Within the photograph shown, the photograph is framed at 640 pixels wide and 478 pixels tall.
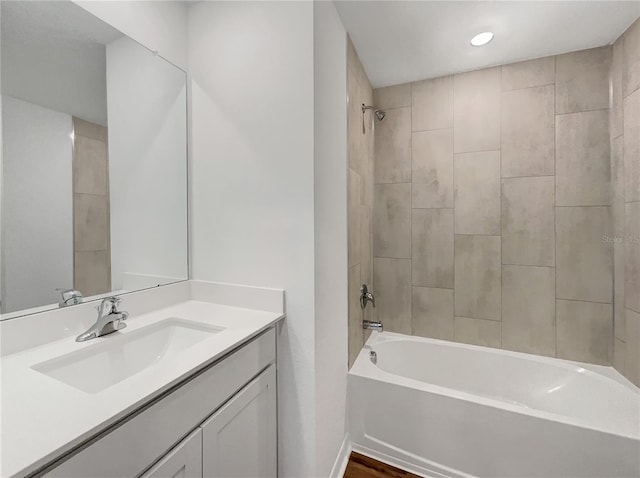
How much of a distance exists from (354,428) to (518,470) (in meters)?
0.83

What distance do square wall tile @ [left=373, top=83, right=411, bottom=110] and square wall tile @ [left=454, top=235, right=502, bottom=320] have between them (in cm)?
116

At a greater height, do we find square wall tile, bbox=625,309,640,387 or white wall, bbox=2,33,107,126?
white wall, bbox=2,33,107,126

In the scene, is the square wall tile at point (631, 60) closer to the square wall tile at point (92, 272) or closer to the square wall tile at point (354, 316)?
the square wall tile at point (354, 316)

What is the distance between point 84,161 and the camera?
3.52 ft

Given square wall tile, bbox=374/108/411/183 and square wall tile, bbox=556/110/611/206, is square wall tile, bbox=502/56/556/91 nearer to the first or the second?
square wall tile, bbox=556/110/611/206

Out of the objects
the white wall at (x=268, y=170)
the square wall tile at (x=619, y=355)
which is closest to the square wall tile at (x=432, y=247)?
the square wall tile at (x=619, y=355)

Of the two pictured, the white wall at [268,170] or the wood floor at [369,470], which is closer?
the white wall at [268,170]

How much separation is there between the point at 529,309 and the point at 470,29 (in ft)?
5.99

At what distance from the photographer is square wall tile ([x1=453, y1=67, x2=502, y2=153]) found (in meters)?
1.96

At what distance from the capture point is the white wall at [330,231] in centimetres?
124

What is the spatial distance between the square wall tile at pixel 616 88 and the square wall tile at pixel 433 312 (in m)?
1.40

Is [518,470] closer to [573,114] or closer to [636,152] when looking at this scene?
[636,152]

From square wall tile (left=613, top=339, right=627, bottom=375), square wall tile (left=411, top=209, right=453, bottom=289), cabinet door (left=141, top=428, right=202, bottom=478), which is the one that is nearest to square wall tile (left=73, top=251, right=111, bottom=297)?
cabinet door (left=141, top=428, right=202, bottom=478)

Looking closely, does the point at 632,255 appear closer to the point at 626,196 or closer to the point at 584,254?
the point at 584,254
